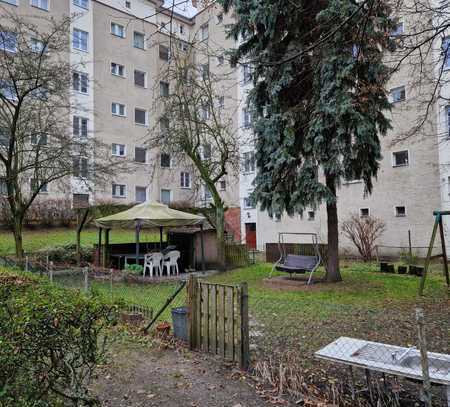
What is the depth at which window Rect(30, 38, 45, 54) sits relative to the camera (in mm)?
11405

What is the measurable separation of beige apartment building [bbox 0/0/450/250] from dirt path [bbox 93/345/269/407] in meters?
10.2

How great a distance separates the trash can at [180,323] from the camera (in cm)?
553

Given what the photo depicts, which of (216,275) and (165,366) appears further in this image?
(216,275)

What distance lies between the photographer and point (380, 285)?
1063 centimetres

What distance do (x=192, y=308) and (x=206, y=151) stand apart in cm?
1127

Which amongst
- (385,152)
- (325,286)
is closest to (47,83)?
(325,286)

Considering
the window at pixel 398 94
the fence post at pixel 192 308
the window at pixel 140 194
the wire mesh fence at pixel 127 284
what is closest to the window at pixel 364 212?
the window at pixel 398 94

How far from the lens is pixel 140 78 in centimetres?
2991

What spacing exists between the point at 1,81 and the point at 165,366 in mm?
10344

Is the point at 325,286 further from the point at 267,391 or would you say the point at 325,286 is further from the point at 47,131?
the point at 47,131

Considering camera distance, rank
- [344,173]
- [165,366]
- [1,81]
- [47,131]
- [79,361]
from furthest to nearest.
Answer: [47,131] < [1,81] < [344,173] < [165,366] < [79,361]

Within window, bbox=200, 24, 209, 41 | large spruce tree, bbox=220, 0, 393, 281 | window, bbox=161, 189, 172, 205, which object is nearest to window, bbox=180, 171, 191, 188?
window, bbox=161, 189, 172, 205

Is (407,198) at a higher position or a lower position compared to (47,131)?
lower

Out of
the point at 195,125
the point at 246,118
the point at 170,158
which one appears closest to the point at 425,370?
the point at 195,125
